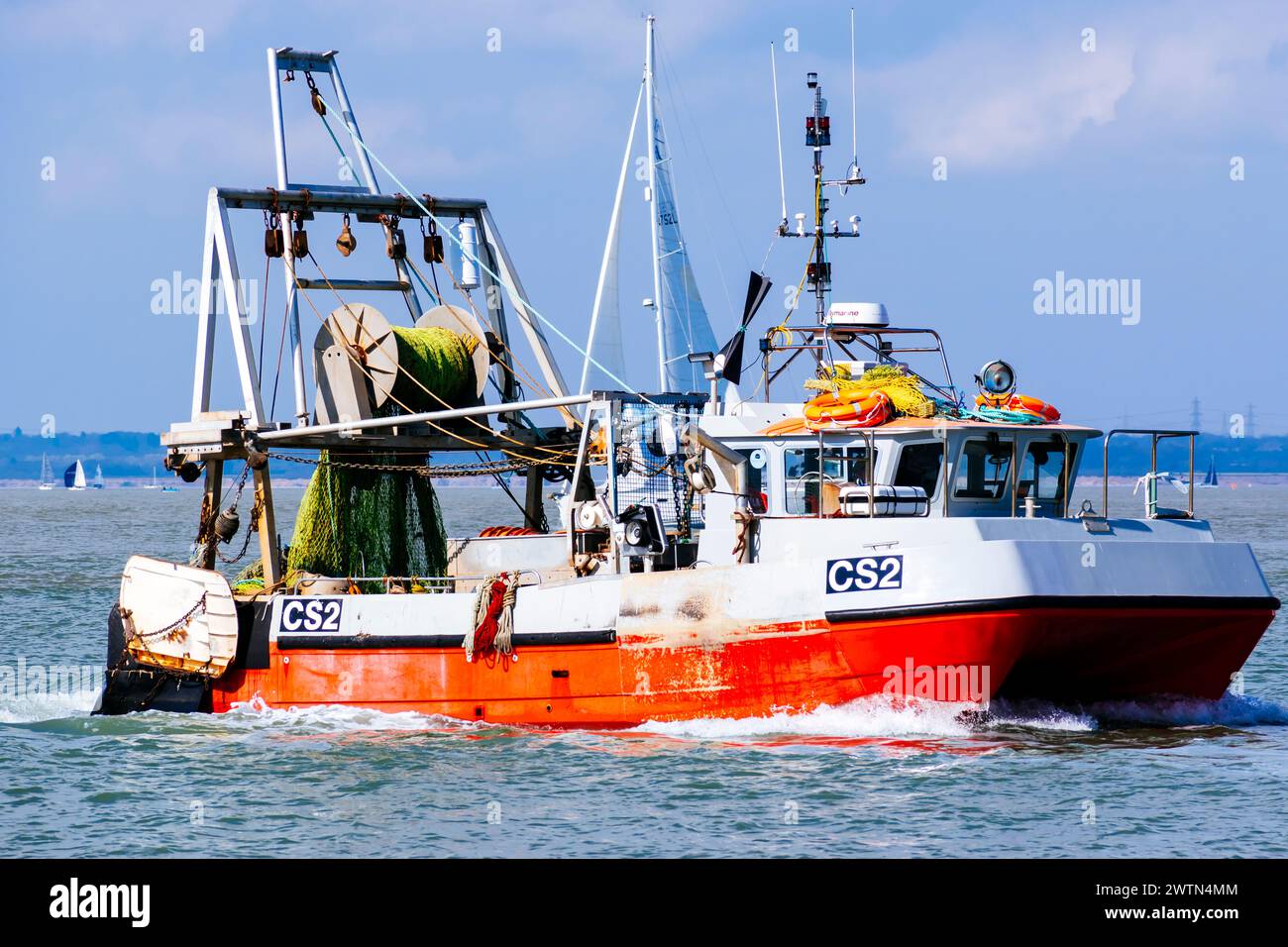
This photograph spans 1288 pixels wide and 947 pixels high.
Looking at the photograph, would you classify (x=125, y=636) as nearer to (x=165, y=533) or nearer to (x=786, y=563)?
(x=786, y=563)

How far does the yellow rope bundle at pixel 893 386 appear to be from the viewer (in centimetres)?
1770

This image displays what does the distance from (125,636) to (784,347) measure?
337 inches

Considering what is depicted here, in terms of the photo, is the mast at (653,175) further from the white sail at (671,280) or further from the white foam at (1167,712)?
the white foam at (1167,712)

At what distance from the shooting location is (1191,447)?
1762cm

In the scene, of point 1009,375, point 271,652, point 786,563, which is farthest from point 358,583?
point 1009,375

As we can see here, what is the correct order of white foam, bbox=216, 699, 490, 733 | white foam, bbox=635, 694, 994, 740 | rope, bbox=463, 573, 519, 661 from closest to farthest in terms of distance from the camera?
white foam, bbox=635, 694, 994, 740 → rope, bbox=463, 573, 519, 661 → white foam, bbox=216, 699, 490, 733

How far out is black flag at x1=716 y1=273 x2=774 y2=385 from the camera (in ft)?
65.5

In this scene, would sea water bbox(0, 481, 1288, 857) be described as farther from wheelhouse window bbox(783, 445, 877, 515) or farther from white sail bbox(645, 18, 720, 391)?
white sail bbox(645, 18, 720, 391)

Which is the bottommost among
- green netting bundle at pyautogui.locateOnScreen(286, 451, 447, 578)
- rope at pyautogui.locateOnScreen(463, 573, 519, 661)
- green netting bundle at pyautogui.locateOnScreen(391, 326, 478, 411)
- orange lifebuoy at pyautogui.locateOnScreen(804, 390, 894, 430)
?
rope at pyautogui.locateOnScreen(463, 573, 519, 661)

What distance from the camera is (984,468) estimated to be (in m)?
17.5

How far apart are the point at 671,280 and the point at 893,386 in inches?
1048

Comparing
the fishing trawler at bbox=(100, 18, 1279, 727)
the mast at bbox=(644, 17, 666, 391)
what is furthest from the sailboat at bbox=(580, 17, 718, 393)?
the fishing trawler at bbox=(100, 18, 1279, 727)

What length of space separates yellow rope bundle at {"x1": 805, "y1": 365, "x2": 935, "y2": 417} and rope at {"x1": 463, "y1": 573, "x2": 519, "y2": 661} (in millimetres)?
3911
